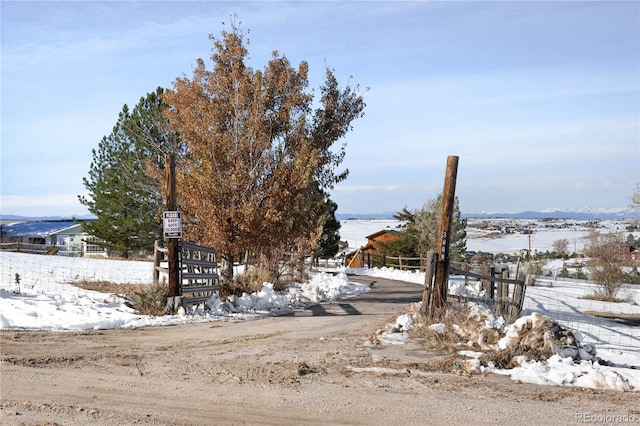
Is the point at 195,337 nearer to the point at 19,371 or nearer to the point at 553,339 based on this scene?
the point at 19,371

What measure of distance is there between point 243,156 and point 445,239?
310 inches

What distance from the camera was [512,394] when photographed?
26.5ft

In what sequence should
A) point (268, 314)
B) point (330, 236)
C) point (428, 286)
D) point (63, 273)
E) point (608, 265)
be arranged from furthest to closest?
point (330, 236) < point (608, 265) < point (63, 273) < point (268, 314) < point (428, 286)

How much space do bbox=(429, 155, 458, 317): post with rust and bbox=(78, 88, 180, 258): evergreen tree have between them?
2356 cm

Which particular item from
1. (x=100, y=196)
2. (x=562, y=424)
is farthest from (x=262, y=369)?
(x=100, y=196)

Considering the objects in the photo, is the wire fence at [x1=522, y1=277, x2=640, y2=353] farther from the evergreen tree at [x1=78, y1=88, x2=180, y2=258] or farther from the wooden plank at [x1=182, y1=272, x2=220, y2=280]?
the evergreen tree at [x1=78, y1=88, x2=180, y2=258]

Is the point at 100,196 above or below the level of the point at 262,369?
above

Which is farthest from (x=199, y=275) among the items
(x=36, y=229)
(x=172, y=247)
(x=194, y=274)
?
(x=36, y=229)

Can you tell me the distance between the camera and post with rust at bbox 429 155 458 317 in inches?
520

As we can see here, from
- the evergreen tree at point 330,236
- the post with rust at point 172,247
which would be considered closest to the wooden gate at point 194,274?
the post with rust at point 172,247

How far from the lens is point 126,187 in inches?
1443

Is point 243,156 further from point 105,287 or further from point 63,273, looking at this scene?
point 63,273

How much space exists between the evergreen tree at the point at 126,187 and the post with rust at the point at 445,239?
928 inches

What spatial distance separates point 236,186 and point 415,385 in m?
11.2
